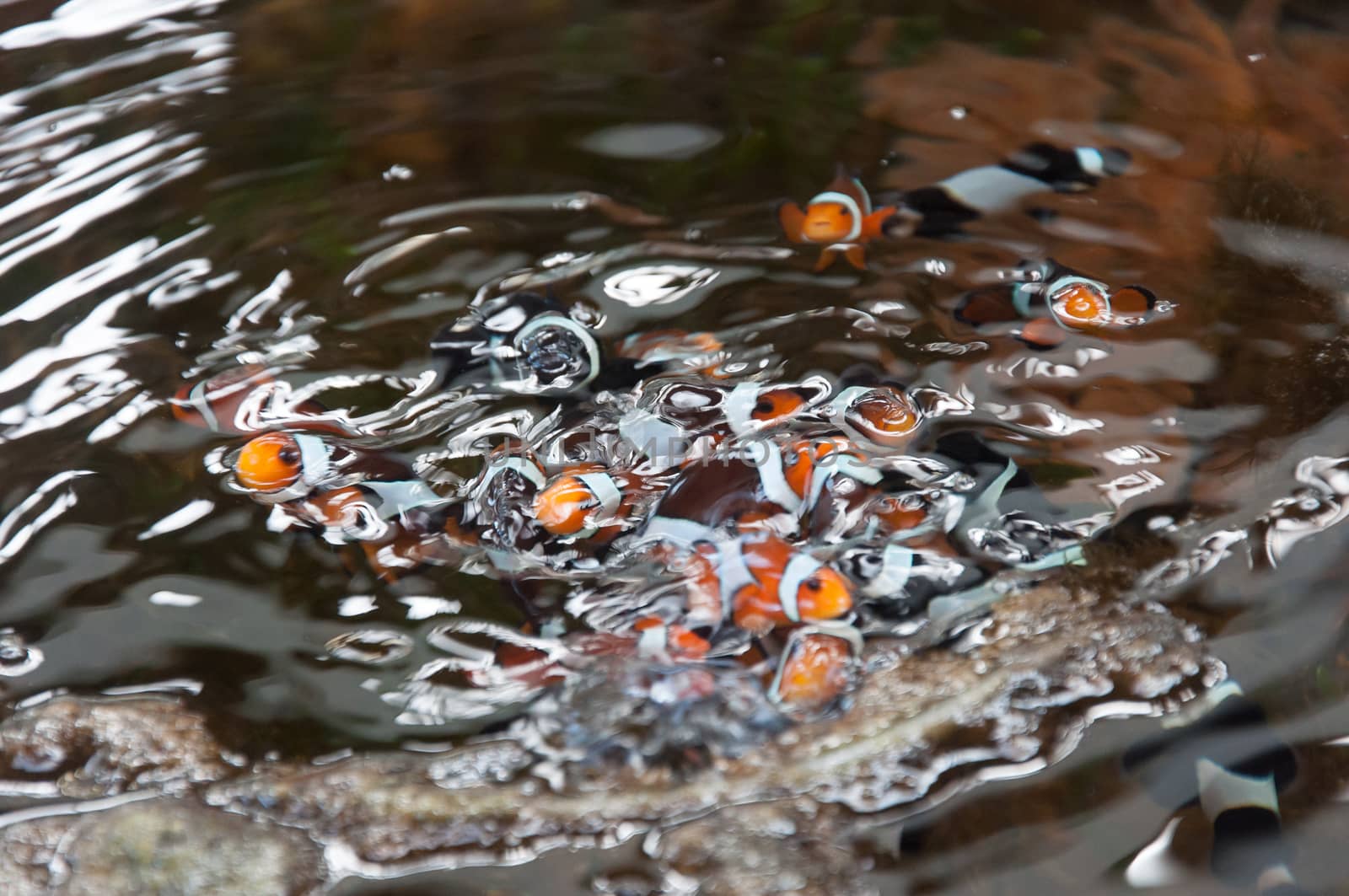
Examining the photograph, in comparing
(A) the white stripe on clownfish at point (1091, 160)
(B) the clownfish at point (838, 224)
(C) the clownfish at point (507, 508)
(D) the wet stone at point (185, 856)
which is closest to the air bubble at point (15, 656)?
(D) the wet stone at point (185, 856)

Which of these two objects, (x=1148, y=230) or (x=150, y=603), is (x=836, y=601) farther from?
(x=1148, y=230)

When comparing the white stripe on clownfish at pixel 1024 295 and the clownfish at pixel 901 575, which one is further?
the white stripe on clownfish at pixel 1024 295

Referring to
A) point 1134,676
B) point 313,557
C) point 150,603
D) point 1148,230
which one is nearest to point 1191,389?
point 1148,230

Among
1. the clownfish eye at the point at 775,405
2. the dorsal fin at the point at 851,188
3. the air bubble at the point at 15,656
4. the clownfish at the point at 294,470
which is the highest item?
the dorsal fin at the point at 851,188

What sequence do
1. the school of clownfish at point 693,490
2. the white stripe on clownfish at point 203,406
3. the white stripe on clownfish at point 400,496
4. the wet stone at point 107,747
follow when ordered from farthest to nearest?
1. the white stripe on clownfish at point 203,406
2. the white stripe on clownfish at point 400,496
3. the school of clownfish at point 693,490
4. the wet stone at point 107,747

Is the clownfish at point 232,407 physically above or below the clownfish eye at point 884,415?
above

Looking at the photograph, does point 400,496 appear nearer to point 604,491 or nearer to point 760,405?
point 604,491

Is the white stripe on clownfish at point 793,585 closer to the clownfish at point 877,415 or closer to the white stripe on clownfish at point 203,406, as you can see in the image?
the clownfish at point 877,415
